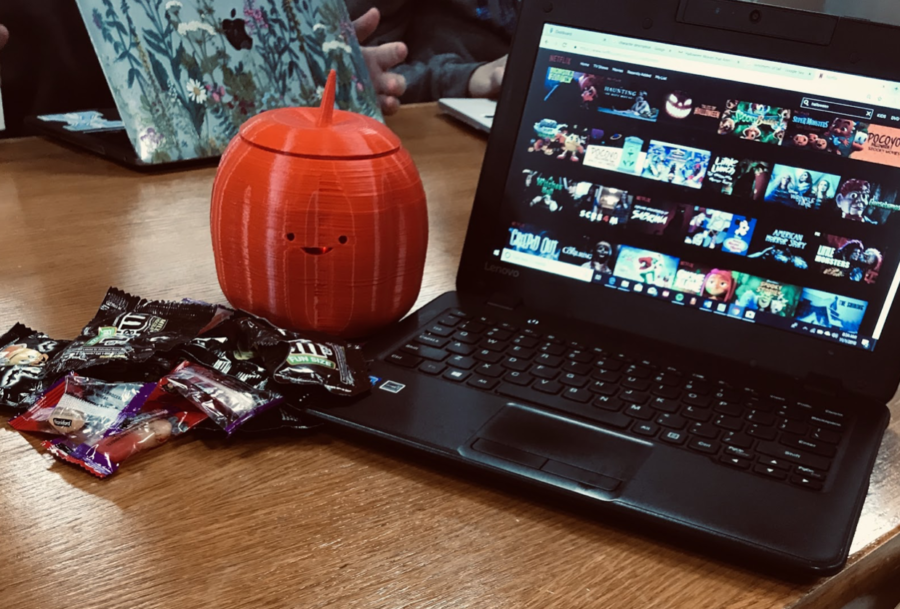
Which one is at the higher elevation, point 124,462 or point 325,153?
point 325,153

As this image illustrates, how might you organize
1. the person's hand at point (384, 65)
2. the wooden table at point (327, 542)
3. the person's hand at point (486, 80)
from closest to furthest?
the wooden table at point (327, 542) → the person's hand at point (384, 65) → the person's hand at point (486, 80)

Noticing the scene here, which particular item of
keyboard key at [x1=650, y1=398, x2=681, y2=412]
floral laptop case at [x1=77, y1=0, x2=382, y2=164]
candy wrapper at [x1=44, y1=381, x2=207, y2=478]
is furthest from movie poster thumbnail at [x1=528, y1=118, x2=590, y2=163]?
floral laptop case at [x1=77, y1=0, x2=382, y2=164]

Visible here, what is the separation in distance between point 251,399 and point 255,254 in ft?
0.37

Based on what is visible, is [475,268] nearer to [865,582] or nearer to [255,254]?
[255,254]

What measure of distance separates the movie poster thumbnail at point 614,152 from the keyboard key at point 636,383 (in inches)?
6.5

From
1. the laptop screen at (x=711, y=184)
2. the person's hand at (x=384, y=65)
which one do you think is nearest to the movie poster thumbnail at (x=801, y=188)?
the laptop screen at (x=711, y=184)

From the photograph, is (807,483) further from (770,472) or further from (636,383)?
(636,383)

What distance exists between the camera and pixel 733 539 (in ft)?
1.34

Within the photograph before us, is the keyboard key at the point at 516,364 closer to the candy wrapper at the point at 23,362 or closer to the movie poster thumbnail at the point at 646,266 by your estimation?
the movie poster thumbnail at the point at 646,266

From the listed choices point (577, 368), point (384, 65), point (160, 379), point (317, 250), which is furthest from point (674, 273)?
point (384, 65)

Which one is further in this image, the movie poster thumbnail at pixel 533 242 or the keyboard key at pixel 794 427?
the movie poster thumbnail at pixel 533 242

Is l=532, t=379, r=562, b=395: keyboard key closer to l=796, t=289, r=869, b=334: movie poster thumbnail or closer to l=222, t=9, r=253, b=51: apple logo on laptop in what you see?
l=796, t=289, r=869, b=334: movie poster thumbnail

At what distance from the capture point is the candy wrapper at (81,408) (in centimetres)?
46

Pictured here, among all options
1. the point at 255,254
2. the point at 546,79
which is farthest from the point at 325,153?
the point at 546,79
